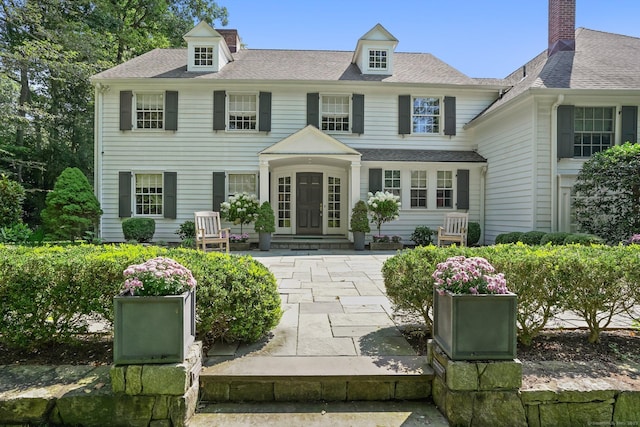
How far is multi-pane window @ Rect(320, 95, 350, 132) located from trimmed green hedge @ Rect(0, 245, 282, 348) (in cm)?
920

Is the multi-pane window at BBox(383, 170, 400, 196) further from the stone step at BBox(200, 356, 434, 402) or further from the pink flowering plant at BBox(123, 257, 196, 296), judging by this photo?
the pink flowering plant at BBox(123, 257, 196, 296)

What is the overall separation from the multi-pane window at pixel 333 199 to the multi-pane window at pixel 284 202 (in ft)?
4.43

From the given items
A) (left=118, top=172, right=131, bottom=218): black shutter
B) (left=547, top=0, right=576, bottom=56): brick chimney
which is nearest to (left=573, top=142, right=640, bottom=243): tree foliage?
(left=547, top=0, right=576, bottom=56): brick chimney

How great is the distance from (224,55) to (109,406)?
11.9 meters

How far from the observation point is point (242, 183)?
1120 centimetres

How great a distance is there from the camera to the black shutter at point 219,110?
10922 millimetres

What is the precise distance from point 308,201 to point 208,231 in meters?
3.73

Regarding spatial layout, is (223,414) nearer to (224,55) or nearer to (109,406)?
(109,406)

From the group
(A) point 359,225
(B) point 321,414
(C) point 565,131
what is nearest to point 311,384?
(B) point 321,414

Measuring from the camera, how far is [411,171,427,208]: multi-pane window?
11.2 m

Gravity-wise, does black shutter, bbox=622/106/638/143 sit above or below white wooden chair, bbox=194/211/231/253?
above

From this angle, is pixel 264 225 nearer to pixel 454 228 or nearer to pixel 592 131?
pixel 454 228

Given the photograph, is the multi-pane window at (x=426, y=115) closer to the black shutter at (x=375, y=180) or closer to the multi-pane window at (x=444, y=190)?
the multi-pane window at (x=444, y=190)

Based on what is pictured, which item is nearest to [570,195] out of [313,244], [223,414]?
[313,244]
